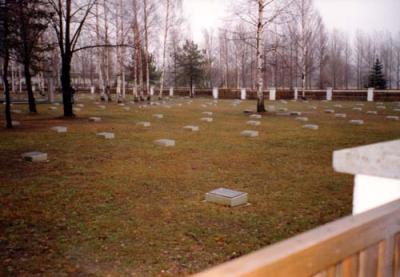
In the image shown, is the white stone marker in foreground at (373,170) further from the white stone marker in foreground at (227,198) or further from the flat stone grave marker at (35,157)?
the flat stone grave marker at (35,157)

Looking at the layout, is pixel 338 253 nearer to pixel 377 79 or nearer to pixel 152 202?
pixel 152 202

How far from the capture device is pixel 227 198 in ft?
17.0

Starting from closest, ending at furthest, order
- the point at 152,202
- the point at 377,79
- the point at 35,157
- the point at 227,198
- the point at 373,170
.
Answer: the point at 373,170, the point at 227,198, the point at 152,202, the point at 35,157, the point at 377,79

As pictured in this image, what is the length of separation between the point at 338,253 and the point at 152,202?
4127 mm

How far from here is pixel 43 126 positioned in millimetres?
14055

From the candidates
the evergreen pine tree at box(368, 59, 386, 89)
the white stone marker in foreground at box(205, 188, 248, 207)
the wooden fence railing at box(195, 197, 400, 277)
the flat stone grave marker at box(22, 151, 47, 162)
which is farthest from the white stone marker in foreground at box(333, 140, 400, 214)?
the evergreen pine tree at box(368, 59, 386, 89)

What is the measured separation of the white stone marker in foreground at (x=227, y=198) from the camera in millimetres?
5160

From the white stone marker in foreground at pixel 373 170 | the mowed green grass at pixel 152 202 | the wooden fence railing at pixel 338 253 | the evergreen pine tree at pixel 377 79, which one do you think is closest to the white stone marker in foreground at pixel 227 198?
the mowed green grass at pixel 152 202

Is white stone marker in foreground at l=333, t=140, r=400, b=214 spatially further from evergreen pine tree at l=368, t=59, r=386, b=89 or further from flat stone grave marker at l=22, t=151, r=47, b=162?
evergreen pine tree at l=368, t=59, r=386, b=89

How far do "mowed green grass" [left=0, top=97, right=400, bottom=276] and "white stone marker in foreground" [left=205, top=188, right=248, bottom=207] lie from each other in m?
0.11

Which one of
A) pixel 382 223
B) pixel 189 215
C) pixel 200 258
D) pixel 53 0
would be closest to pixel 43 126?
pixel 53 0

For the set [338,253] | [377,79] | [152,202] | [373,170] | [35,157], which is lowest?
[152,202]

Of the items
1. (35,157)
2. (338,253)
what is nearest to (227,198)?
(338,253)

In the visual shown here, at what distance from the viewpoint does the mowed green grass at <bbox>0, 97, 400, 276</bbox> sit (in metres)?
3.70
